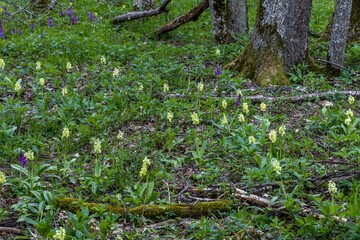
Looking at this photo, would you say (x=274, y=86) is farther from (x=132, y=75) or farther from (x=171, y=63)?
(x=132, y=75)

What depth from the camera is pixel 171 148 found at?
12.6ft

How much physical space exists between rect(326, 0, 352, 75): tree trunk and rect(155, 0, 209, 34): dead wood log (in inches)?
130

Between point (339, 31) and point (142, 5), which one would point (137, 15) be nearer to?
point (142, 5)

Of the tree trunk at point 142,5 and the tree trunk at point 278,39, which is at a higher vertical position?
the tree trunk at point 142,5

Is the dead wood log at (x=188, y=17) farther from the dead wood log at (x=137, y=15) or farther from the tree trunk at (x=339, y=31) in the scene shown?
the tree trunk at (x=339, y=31)

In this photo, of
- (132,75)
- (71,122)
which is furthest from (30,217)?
(132,75)

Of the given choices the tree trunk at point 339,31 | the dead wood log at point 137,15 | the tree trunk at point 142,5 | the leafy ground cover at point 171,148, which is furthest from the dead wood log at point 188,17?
the tree trunk at point 339,31

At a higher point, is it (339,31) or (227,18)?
(227,18)

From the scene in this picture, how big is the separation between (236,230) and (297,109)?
283 centimetres

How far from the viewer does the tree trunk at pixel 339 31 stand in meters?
5.25

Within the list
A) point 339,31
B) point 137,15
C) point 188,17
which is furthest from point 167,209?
point 137,15

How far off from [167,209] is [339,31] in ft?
14.1

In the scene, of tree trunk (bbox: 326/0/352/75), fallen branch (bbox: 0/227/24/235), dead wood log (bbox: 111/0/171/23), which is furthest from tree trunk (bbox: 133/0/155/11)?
fallen branch (bbox: 0/227/24/235)

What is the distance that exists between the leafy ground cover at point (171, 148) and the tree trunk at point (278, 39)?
241 mm
